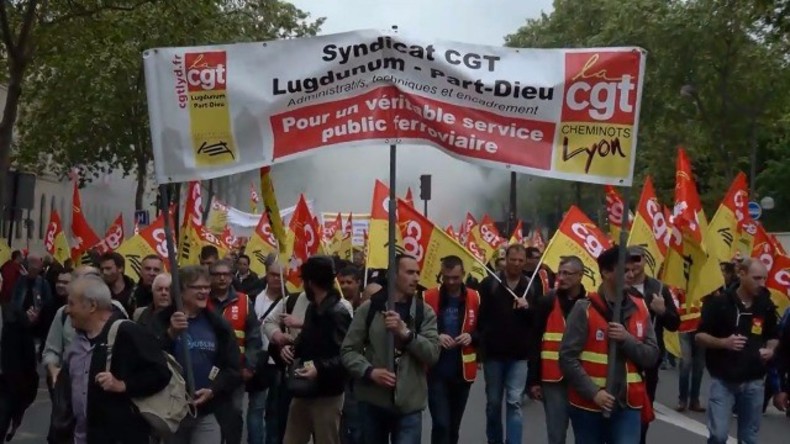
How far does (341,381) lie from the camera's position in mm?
8805

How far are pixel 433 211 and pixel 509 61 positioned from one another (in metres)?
78.9

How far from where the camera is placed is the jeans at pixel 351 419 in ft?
28.9

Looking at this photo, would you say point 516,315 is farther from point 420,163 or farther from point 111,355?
point 420,163

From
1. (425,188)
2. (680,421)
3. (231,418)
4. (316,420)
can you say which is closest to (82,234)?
(680,421)

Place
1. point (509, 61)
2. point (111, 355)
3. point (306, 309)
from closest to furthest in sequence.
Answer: point (111, 355)
point (509, 61)
point (306, 309)

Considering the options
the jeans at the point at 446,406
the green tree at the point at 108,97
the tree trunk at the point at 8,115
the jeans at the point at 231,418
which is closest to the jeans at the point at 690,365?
the jeans at the point at 446,406

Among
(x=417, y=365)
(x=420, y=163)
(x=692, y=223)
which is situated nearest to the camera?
(x=417, y=365)

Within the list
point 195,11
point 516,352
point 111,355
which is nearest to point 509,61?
point 111,355

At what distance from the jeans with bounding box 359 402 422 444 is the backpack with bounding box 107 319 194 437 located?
1.71 meters

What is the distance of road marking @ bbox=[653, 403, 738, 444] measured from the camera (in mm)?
13609

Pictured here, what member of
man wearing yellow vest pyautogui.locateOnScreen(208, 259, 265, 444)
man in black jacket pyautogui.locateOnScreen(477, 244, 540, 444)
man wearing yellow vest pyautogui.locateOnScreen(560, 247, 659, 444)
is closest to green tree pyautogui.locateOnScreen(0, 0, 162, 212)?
man in black jacket pyautogui.locateOnScreen(477, 244, 540, 444)

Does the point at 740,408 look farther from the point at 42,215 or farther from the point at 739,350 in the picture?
the point at 42,215

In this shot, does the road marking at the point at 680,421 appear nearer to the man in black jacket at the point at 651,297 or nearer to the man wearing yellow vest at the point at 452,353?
the man in black jacket at the point at 651,297

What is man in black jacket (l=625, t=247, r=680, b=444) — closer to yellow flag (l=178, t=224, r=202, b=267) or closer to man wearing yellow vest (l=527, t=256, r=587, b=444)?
man wearing yellow vest (l=527, t=256, r=587, b=444)
